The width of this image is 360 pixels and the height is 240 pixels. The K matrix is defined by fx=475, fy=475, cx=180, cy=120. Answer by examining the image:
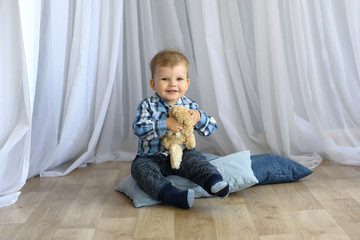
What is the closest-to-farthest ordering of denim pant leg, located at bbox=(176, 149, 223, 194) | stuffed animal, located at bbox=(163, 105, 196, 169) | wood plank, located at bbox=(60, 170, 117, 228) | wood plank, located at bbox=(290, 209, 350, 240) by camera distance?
wood plank, located at bbox=(290, 209, 350, 240), wood plank, located at bbox=(60, 170, 117, 228), denim pant leg, located at bbox=(176, 149, 223, 194), stuffed animal, located at bbox=(163, 105, 196, 169)

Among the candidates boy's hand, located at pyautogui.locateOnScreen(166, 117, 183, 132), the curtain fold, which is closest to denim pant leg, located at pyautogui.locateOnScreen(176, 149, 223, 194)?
boy's hand, located at pyautogui.locateOnScreen(166, 117, 183, 132)

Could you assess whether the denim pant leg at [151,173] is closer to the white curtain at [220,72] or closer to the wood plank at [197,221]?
the wood plank at [197,221]

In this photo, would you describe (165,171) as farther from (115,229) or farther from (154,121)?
(115,229)

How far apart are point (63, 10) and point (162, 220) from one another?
111cm

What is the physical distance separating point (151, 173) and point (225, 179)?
0.28m

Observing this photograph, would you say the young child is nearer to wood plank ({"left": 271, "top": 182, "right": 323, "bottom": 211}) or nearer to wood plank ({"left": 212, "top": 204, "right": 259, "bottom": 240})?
wood plank ({"left": 212, "top": 204, "right": 259, "bottom": 240})

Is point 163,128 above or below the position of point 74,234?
above

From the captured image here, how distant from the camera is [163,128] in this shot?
1.81 metres

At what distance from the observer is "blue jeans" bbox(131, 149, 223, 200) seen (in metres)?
1.70

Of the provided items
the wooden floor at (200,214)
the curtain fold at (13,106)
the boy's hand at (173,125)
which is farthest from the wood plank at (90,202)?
the boy's hand at (173,125)

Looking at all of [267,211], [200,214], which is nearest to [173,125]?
[200,214]

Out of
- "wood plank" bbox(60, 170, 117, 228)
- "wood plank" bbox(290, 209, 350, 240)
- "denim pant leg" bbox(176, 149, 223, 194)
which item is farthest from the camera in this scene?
"denim pant leg" bbox(176, 149, 223, 194)

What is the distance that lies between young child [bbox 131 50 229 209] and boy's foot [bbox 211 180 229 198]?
0.19 ft

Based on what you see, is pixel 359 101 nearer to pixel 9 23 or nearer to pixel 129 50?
pixel 129 50
